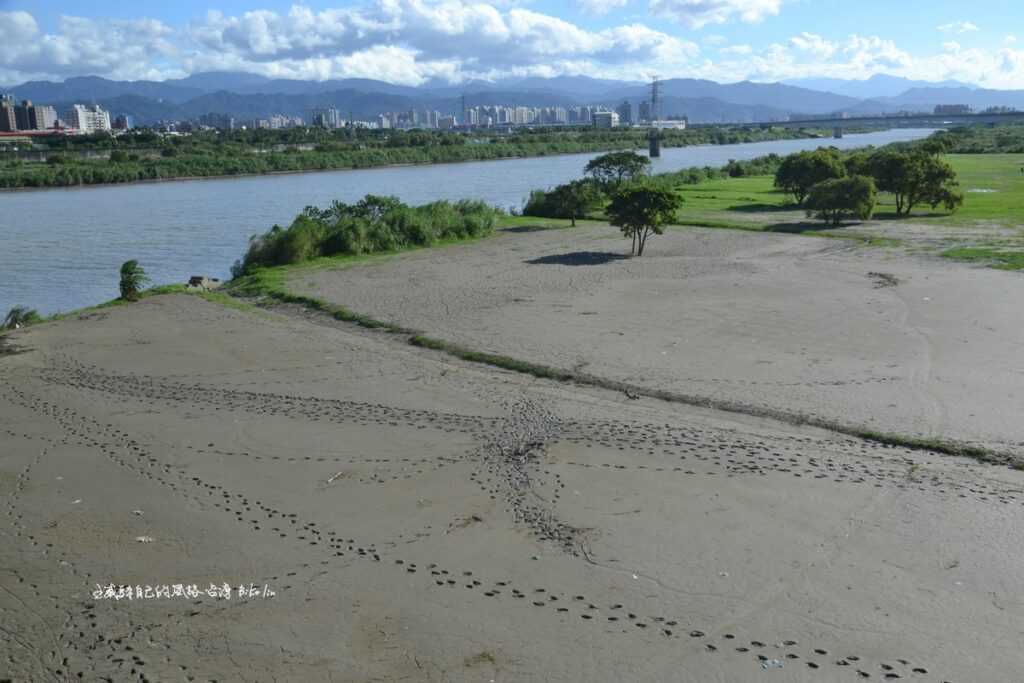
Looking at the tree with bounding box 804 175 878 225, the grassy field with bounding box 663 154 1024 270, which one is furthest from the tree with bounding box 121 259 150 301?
the tree with bounding box 804 175 878 225

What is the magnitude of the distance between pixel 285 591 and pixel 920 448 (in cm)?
812

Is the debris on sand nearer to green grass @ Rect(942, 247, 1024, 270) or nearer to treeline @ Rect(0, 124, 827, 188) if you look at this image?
green grass @ Rect(942, 247, 1024, 270)

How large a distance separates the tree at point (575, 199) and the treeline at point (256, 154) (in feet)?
169

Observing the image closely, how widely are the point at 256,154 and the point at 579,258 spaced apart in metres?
74.1

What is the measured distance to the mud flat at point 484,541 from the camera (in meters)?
7.36

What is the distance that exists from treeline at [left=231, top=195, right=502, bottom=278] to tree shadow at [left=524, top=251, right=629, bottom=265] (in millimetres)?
6150

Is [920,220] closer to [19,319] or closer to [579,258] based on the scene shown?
[579,258]

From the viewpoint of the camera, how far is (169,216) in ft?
166

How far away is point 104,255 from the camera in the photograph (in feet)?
119

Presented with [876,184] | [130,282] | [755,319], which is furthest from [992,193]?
[130,282]

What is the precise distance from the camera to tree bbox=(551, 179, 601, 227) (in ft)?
130

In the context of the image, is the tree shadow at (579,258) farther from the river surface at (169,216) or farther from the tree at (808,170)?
the tree at (808,170)

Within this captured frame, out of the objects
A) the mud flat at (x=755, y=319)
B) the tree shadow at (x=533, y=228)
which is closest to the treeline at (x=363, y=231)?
the tree shadow at (x=533, y=228)

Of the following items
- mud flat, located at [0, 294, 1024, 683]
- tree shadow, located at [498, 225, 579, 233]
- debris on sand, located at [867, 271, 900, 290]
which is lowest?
mud flat, located at [0, 294, 1024, 683]
